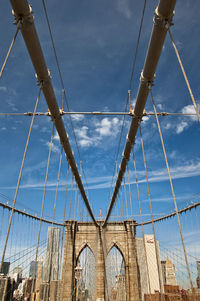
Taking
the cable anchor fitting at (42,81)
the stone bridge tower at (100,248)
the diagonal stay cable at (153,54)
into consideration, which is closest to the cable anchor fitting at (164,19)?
the diagonal stay cable at (153,54)

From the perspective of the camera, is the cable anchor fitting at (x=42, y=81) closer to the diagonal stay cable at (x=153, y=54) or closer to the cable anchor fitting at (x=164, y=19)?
the diagonal stay cable at (x=153, y=54)

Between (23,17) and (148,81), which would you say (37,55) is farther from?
(148,81)

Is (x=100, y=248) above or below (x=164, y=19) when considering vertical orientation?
below

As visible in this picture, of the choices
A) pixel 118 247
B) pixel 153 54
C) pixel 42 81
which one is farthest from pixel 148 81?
pixel 118 247

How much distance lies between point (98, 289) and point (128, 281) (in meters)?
3.52

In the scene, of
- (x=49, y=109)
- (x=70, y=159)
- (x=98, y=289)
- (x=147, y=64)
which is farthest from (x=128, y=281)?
(x=147, y=64)

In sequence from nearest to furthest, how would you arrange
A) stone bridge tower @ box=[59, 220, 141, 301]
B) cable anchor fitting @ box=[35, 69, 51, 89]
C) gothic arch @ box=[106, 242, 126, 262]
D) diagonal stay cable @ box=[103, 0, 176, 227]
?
1. diagonal stay cable @ box=[103, 0, 176, 227]
2. cable anchor fitting @ box=[35, 69, 51, 89]
3. stone bridge tower @ box=[59, 220, 141, 301]
4. gothic arch @ box=[106, 242, 126, 262]

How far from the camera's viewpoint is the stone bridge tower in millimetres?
19672

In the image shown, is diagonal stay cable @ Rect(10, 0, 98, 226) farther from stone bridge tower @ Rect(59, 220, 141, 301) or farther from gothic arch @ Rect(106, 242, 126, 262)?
gothic arch @ Rect(106, 242, 126, 262)

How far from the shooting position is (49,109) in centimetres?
610

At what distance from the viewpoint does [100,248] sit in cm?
2222

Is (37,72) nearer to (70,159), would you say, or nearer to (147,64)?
(147,64)

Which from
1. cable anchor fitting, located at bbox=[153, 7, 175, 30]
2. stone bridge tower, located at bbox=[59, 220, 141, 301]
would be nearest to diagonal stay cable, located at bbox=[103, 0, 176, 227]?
cable anchor fitting, located at bbox=[153, 7, 175, 30]

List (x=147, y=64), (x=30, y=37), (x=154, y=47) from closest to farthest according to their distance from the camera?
(x=30, y=37) → (x=154, y=47) → (x=147, y=64)
